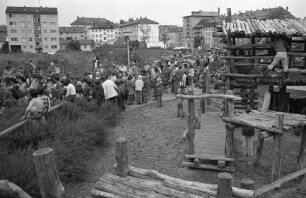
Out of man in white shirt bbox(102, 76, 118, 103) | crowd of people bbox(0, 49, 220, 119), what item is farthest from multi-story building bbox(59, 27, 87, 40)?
man in white shirt bbox(102, 76, 118, 103)

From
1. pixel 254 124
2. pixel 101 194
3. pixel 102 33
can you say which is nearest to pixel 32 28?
pixel 102 33

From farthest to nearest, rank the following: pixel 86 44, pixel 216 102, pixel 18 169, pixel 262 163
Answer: pixel 86 44, pixel 216 102, pixel 262 163, pixel 18 169

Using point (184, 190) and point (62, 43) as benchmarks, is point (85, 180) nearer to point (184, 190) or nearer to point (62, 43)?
point (184, 190)

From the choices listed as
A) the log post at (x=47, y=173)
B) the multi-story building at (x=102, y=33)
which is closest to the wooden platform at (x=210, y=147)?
the log post at (x=47, y=173)

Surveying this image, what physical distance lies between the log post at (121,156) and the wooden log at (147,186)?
125 millimetres

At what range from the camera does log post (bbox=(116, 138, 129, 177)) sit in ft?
16.6

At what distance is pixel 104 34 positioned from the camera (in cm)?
12075

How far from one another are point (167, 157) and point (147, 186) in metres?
4.02

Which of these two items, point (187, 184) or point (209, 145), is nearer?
point (187, 184)

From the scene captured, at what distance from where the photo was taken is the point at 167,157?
8867mm

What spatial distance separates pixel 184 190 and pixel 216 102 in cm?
1100

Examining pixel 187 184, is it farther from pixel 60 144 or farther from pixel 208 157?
pixel 60 144

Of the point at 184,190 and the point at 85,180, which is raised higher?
the point at 184,190

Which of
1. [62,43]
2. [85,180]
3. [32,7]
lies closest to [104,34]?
[62,43]
